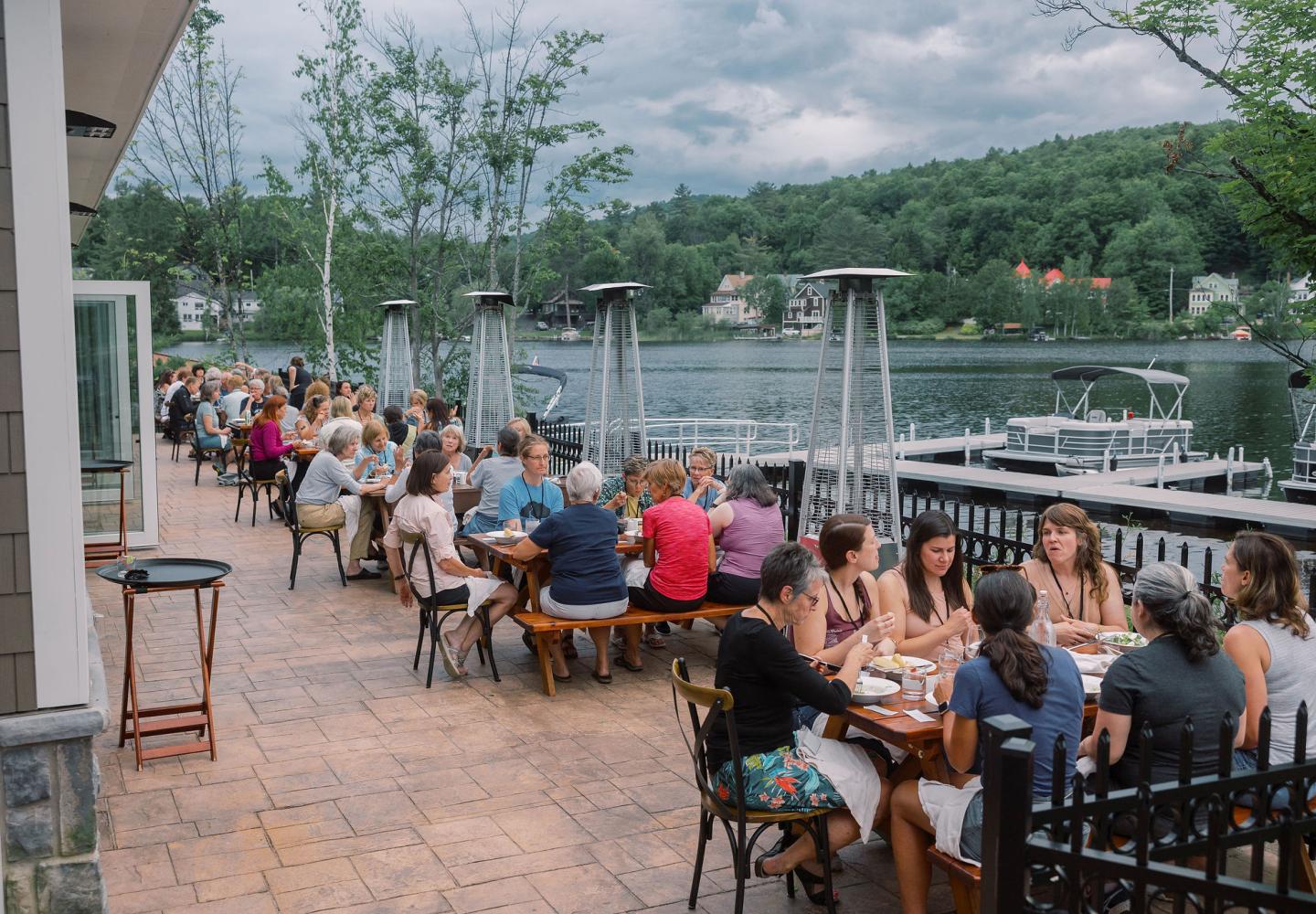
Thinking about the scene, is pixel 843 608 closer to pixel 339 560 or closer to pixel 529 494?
pixel 529 494

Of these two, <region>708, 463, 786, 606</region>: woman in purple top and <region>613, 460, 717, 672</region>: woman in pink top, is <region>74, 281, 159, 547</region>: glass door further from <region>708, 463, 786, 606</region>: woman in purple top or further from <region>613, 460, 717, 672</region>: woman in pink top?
<region>708, 463, 786, 606</region>: woman in purple top

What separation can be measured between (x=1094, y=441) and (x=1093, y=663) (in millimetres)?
20943

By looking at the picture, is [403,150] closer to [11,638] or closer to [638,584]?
[638,584]

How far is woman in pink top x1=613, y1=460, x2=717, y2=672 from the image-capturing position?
6113mm

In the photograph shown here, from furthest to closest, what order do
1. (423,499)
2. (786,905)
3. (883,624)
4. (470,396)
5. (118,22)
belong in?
(470,396), (423,499), (118,22), (883,624), (786,905)

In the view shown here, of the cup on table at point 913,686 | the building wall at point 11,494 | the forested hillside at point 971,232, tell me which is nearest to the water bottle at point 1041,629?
the cup on table at point 913,686

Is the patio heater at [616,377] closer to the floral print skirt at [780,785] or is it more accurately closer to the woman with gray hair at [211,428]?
the floral print skirt at [780,785]

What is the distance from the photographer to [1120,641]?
4539mm

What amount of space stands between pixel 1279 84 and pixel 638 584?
9421mm

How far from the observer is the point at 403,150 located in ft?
54.4

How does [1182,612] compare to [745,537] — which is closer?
[1182,612]

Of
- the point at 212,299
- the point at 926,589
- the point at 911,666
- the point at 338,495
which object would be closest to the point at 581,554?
the point at 926,589

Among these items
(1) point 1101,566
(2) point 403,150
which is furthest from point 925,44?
(1) point 1101,566

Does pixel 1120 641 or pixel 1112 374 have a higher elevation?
pixel 1112 374
